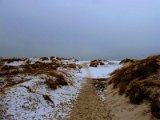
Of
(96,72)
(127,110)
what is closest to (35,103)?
(127,110)

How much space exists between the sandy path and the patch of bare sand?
542 mm

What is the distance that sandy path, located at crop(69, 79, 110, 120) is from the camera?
56.8 ft

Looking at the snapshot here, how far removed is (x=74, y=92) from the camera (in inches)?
1014

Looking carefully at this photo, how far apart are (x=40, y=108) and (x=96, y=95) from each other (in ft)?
26.6

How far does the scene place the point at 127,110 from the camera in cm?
1772

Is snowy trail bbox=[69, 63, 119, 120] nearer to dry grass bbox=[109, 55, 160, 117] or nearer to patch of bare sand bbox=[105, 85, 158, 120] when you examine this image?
patch of bare sand bbox=[105, 85, 158, 120]

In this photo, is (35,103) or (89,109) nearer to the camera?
(35,103)

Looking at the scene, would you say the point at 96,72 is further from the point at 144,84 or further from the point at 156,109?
the point at 156,109

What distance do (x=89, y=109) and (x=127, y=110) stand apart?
108 inches

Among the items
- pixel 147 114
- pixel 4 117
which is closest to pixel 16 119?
pixel 4 117

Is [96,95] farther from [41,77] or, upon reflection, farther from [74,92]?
[41,77]

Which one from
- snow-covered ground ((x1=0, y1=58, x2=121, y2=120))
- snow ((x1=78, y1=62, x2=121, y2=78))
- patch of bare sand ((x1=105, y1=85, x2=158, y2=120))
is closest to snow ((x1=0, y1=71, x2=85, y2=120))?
snow-covered ground ((x1=0, y1=58, x2=121, y2=120))

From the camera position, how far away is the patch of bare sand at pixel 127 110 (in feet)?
51.4

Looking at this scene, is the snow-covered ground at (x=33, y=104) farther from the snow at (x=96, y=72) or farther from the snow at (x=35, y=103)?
the snow at (x=96, y=72)
